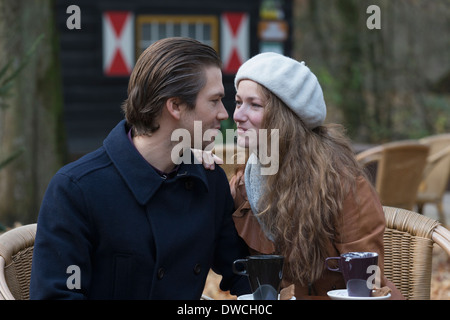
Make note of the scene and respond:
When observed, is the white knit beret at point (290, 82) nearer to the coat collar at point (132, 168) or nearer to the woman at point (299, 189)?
the woman at point (299, 189)

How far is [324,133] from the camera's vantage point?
2816 mm

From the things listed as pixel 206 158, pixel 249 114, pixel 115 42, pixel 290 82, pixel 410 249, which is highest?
pixel 115 42

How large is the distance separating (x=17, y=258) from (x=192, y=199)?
2.14 ft

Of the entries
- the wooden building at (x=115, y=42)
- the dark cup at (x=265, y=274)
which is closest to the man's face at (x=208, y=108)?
the dark cup at (x=265, y=274)

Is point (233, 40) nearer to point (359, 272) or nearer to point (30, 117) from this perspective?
point (30, 117)

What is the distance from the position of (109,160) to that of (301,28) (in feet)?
42.4

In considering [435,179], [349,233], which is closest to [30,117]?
[435,179]

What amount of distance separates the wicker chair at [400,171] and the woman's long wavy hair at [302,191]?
320 centimetres

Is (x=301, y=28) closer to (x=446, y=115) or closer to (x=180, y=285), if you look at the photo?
(x=446, y=115)

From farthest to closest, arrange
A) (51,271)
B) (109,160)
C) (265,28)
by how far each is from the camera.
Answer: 1. (265,28)
2. (109,160)
3. (51,271)

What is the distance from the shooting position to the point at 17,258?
8.18 ft

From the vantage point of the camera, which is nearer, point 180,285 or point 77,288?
point 77,288

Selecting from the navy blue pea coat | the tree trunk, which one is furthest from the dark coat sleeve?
the tree trunk
